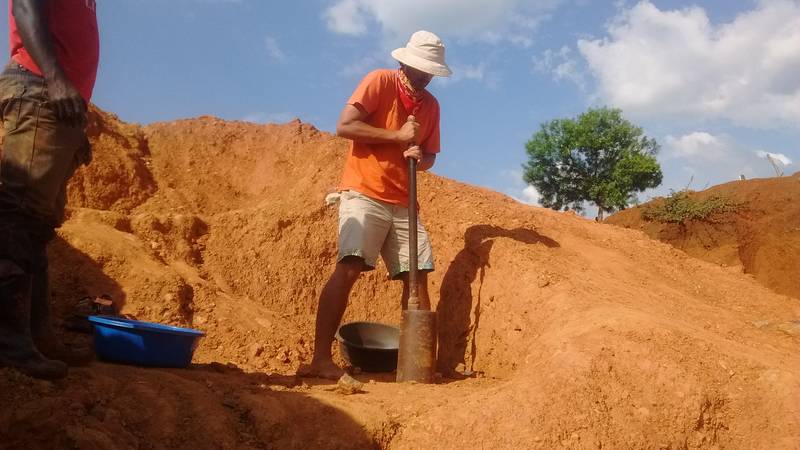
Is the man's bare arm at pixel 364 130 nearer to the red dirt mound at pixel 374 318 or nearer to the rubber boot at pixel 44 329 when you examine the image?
the red dirt mound at pixel 374 318

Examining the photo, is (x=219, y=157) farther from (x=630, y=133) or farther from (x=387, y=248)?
(x=630, y=133)

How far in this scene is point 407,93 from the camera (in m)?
4.13

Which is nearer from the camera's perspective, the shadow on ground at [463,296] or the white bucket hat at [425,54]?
the white bucket hat at [425,54]

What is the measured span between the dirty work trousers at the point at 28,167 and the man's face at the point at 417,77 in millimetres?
2146

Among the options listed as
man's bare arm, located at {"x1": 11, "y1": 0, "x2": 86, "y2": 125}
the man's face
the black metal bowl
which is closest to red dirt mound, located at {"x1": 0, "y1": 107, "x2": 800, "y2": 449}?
the black metal bowl

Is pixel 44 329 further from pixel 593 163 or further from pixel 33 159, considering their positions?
pixel 593 163

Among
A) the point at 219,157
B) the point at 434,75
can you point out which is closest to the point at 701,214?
the point at 219,157

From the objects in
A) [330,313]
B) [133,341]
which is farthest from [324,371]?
[133,341]

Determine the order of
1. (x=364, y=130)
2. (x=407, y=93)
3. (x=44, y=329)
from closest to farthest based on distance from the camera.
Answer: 1. (x=44, y=329)
2. (x=364, y=130)
3. (x=407, y=93)

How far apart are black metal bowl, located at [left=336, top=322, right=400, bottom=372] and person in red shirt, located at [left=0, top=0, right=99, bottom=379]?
6.47 ft

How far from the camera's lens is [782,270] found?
10719 mm

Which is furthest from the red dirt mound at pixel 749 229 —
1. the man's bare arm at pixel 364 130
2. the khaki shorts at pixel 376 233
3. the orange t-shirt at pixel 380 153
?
the man's bare arm at pixel 364 130

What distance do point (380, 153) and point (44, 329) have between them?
2.13 metres

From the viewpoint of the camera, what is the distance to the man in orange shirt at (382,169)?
3777 millimetres
